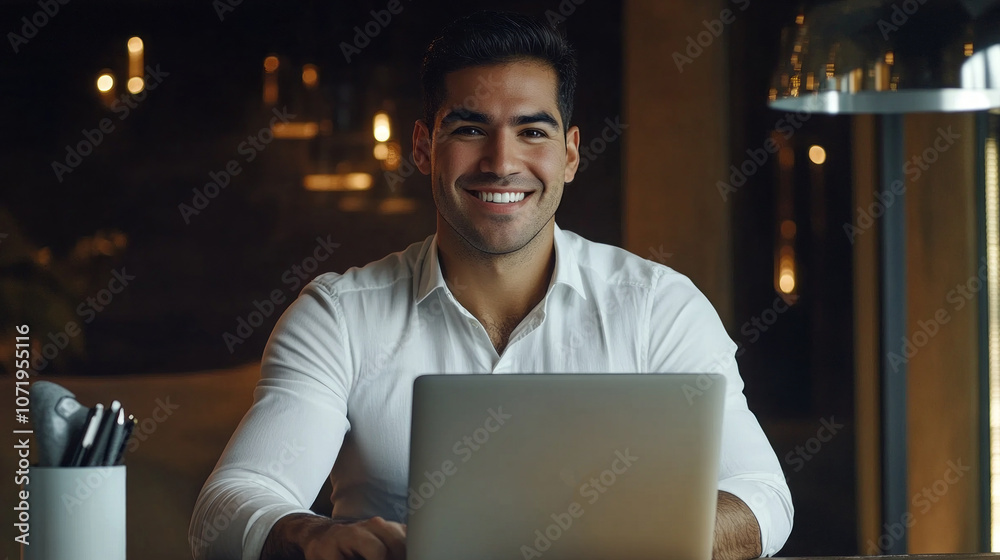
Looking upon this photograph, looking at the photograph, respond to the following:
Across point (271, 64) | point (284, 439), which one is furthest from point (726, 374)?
point (271, 64)

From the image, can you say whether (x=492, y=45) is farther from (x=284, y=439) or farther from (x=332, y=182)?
(x=332, y=182)

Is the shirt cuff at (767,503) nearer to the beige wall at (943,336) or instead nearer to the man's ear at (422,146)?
the man's ear at (422,146)

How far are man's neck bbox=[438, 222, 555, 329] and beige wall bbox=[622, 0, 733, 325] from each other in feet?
7.26

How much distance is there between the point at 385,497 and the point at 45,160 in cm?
341

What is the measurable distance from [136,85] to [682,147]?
2549mm

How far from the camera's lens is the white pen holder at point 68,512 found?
92cm

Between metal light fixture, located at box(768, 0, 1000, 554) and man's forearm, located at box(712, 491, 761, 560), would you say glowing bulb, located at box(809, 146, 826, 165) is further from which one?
man's forearm, located at box(712, 491, 761, 560)

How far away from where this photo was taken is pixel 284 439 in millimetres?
1371

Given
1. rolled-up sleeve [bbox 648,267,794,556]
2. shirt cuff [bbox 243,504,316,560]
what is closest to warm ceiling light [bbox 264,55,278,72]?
rolled-up sleeve [bbox 648,267,794,556]

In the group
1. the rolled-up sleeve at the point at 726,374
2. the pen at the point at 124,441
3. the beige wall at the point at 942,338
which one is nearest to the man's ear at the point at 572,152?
the rolled-up sleeve at the point at 726,374

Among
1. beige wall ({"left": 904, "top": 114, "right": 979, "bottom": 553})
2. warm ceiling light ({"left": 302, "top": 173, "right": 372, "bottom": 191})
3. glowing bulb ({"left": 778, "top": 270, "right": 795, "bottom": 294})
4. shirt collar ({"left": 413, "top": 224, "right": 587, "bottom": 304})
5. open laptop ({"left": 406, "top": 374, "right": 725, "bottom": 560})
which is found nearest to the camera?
open laptop ({"left": 406, "top": 374, "right": 725, "bottom": 560})

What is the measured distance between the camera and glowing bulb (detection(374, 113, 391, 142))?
169 inches

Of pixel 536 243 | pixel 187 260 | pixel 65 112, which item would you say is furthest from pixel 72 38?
pixel 536 243

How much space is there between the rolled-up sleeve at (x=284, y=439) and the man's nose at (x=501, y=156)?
37cm
